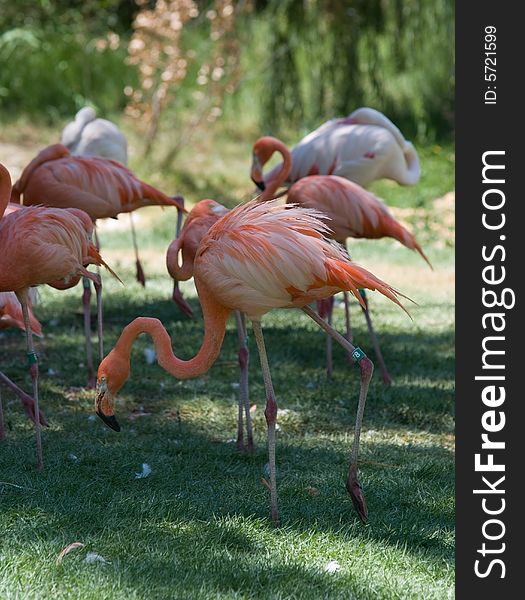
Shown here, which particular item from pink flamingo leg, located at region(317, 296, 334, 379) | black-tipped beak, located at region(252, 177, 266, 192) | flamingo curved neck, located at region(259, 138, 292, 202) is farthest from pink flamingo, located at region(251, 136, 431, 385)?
black-tipped beak, located at region(252, 177, 266, 192)

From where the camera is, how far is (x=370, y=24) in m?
12.3

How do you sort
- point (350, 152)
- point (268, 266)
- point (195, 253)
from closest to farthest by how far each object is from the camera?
point (268, 266)
point (195, 253)
point (350, 152)

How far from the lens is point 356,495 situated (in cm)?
360

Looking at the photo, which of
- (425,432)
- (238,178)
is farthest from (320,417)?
(238,178)

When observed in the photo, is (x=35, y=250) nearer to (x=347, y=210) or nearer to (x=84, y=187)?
(x=84, y=187)

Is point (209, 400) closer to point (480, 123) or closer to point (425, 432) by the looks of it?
point (425, 432)

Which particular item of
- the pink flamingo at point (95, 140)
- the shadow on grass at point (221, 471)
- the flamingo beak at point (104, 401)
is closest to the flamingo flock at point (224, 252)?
the flamingo beak at point (104, 401)

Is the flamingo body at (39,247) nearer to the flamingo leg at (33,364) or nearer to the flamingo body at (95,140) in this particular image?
the flamingo leg at (33,364)

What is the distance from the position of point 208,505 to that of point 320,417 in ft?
4.65

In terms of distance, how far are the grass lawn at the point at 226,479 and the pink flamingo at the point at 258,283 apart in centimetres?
25

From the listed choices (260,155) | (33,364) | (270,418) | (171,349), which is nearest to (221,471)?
(270,418)

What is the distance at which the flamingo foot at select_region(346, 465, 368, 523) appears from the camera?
359 cm

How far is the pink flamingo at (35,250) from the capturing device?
4.10 m

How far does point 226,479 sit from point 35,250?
3.89ft
